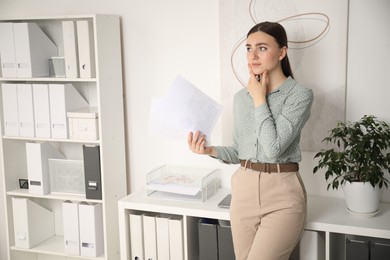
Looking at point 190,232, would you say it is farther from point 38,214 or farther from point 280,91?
point 38,214

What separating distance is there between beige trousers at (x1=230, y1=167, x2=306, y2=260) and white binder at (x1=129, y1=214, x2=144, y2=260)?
29.7 inches

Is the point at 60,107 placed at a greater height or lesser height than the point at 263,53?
lesser

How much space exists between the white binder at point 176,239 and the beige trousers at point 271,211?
1.79ft

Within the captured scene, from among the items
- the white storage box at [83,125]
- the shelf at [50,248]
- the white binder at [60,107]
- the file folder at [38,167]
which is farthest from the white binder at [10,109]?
the shelf at [50,248]

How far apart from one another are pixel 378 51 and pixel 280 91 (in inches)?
27.4

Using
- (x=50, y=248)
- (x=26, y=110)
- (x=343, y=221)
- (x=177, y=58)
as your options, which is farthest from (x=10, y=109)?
(x=343, y=221)

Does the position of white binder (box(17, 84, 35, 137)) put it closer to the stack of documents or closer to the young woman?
the stack of documents

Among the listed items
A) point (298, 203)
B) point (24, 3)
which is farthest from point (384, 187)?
point (24, 3)

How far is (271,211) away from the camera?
6.75 feet

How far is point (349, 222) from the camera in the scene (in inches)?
88.0

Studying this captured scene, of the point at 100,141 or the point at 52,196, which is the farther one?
the point at 52,196

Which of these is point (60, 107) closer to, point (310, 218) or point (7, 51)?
point (7, 51)

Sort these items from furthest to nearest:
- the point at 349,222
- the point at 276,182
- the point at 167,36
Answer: the point at 167,36 → the point at 349,222 → the point at 276,182

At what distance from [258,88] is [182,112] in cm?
39
